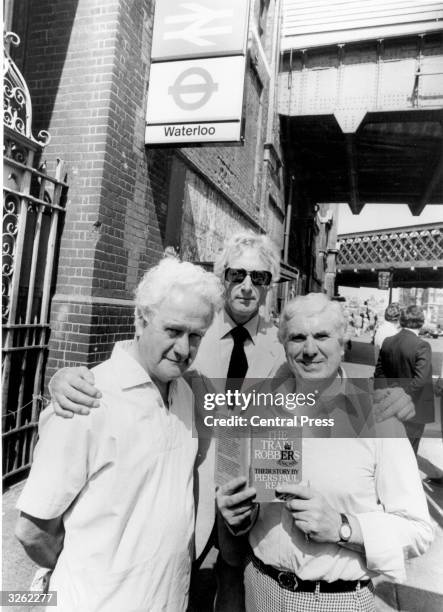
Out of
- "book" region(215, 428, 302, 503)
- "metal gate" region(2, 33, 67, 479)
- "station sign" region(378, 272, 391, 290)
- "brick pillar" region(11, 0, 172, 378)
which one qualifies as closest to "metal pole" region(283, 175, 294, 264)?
"station sign" region(378, 272, 391, 290)

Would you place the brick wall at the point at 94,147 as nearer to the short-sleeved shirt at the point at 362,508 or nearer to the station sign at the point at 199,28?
the station sign at the point at 199,28

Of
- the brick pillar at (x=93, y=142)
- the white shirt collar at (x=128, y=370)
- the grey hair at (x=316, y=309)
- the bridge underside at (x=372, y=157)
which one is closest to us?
the white shirt collar at (x=128, y=370)

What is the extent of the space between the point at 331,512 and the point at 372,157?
11.4m

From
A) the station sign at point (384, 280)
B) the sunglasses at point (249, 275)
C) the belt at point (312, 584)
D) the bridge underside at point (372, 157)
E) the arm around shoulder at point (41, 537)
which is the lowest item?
the belt at point (312, 584)

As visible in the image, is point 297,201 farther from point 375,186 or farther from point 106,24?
point 106,24

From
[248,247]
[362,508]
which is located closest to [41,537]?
[362,508]

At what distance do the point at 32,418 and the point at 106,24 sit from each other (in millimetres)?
3443

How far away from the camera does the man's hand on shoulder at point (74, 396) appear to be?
1.06 m

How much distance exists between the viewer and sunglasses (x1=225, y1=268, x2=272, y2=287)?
1.99m

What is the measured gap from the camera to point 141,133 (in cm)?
393

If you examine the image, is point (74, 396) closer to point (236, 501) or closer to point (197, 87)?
point (236, 501)

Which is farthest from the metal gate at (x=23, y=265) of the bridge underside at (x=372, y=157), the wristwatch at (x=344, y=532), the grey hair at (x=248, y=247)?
the bridge underside at (x=372, y=157)

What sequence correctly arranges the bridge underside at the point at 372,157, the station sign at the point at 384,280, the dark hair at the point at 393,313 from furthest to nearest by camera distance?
the bridge underside at the point at 372,157, the station sign at the point at 384,280, the dark hair at the point at 393,313

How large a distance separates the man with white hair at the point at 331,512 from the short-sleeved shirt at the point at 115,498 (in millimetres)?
185
